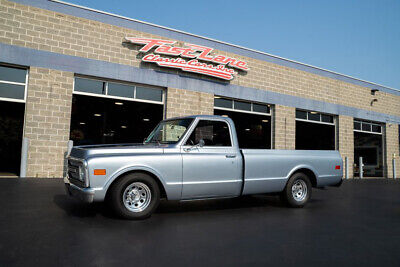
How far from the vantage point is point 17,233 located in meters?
4.35

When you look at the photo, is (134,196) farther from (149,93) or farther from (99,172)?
(149,93)

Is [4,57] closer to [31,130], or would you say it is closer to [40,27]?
[40,27]

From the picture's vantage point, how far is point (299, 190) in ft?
24.1

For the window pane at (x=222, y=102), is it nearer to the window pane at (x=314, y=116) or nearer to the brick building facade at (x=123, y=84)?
the brick building facade at (x=123, y=84)

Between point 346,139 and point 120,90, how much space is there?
15256 mm

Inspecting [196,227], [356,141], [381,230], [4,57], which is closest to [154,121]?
[4,57]

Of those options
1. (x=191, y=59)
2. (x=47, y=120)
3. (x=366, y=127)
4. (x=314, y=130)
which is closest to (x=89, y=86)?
(x=47, y=120)

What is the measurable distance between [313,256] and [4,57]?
39.4 ft

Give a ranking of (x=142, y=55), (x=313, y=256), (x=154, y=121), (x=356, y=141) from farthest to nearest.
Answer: (x=356, y=141), (x=154, y=121), (x=142, y=55), (x=313, y=256)

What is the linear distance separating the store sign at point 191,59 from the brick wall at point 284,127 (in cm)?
346

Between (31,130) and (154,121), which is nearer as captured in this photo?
(31,130)

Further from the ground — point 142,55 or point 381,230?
point 142,55

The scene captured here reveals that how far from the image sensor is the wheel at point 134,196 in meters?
5.19

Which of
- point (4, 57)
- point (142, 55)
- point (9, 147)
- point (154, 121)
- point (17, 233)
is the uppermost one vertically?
point (142, 55)
